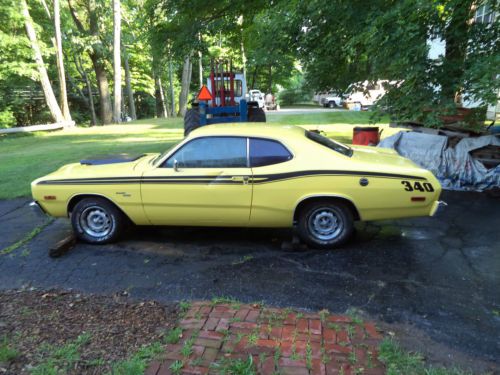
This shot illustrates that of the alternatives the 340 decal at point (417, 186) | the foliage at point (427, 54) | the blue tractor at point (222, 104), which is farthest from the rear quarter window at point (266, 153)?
the blue tractor at point (222, 104)

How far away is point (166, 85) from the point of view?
48344 mm

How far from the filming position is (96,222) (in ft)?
16.4

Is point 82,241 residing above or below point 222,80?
below

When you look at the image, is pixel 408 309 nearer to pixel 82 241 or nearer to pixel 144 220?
pixel 144 220

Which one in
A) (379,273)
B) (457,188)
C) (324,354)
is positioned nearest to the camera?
(324,354)

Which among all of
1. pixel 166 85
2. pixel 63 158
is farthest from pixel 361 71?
pixel 166 85

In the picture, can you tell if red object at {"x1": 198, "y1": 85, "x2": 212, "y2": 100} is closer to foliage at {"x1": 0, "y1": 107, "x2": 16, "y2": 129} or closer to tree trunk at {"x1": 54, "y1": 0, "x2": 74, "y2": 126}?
tree trunk at {"x1": 54, "y1": 0, "x2": 74, "y2": 126}

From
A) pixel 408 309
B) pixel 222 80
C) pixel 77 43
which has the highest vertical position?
pixel 77 43

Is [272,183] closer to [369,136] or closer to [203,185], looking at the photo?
[203,185]

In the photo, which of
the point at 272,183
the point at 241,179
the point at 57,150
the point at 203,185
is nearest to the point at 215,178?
the point at 203,185

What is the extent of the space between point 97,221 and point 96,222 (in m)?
0.02

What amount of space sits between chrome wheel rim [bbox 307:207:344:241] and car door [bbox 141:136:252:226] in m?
0.76

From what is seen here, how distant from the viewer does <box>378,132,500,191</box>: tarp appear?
7.33m

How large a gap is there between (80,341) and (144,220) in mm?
2003
